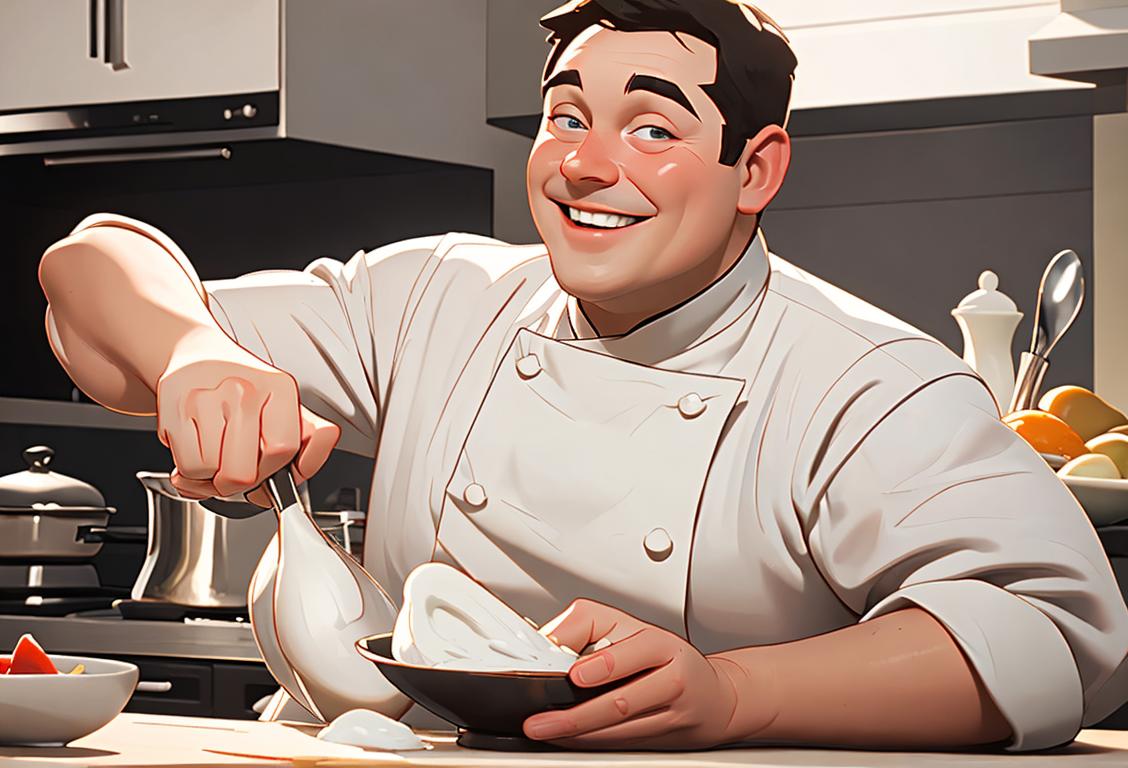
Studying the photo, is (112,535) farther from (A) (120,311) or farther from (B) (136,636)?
(A) (120,311)

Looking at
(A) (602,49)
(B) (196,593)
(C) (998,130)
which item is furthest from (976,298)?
(B) (196,593)

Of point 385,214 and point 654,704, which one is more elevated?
point 385,214

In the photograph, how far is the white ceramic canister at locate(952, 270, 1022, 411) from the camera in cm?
186

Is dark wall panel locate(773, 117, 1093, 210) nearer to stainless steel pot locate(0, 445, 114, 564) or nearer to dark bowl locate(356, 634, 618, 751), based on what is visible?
stainless steel pot locate(0, 445, 114, 564)

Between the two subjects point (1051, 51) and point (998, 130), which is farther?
point (998, 130)

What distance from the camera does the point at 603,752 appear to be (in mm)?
843

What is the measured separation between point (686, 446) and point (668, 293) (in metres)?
0.10

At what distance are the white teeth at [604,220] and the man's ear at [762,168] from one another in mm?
89

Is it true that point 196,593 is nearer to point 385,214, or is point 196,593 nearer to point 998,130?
point 385,214

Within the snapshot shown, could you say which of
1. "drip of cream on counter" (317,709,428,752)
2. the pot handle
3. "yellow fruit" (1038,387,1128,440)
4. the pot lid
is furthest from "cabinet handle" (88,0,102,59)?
"drip of cream on counter" (317,709,428,752)

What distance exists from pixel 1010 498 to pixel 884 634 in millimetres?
121

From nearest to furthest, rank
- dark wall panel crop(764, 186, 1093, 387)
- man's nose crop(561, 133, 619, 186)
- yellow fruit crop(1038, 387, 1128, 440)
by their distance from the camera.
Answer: man's nose crop(561, 133, 619, 186), yellow fruit crop(1038, 387, 1128, 440), dark wall panel crop(764, 186, 1093, 387)

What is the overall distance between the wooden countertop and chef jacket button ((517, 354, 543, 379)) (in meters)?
0.28

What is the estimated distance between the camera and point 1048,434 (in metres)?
1.64
